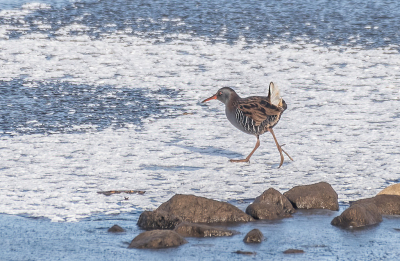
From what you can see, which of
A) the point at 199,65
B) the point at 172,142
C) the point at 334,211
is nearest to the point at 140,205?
the point at 334,211

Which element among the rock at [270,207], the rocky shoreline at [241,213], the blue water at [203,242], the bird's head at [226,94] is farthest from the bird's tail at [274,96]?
the blue water at [203,242]

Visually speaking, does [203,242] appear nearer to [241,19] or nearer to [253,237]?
[253,237]

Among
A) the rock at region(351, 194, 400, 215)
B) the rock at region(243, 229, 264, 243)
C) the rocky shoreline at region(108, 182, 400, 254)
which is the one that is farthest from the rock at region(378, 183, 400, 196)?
the rock at region(243, 229, 264, 243)

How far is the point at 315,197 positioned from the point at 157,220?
Answer: 1.86 m

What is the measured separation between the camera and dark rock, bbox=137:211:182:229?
6270mm

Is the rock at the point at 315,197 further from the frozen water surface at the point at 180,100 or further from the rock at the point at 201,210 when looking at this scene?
the rock at the point at 201,210

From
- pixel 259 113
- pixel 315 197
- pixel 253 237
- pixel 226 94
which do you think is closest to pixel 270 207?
pixel 315 197

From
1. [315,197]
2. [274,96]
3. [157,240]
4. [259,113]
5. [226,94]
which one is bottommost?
[315,197]

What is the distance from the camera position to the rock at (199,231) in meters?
6.11

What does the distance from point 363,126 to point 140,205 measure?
15.7ft

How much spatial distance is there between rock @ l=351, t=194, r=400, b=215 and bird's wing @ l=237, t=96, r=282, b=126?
2.40 m

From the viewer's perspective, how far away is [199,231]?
6.13 metres

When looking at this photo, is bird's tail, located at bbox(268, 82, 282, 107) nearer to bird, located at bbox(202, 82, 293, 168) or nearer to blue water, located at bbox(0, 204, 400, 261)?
bird, located at bbox(202, 82, 293, 168)

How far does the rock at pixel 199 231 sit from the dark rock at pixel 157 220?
0.18 meters
